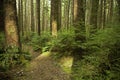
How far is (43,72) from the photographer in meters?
7.42

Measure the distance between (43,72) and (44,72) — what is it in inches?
1.7

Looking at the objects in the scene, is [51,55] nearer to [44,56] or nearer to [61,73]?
[44,56]

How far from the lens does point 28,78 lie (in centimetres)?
653

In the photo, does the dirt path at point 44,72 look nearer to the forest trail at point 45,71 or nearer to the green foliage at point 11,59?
the forest trail at point 45,71

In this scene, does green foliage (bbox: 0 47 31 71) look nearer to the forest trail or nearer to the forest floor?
the forest floor

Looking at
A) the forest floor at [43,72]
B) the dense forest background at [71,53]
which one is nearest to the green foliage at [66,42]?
the dense forest background at [71,53]

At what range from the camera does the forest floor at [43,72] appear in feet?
22.1

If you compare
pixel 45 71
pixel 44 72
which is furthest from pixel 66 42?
pixel 44 72

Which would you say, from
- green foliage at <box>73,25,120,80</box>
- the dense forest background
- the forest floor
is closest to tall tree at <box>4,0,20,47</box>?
the dense forest background

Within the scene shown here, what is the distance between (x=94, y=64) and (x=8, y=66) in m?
3.40

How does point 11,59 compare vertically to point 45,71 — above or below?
above

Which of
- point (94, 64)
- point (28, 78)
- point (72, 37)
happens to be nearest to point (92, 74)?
point (94, 64)

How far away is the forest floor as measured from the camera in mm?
6727

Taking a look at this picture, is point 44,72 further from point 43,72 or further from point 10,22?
point 10,22
